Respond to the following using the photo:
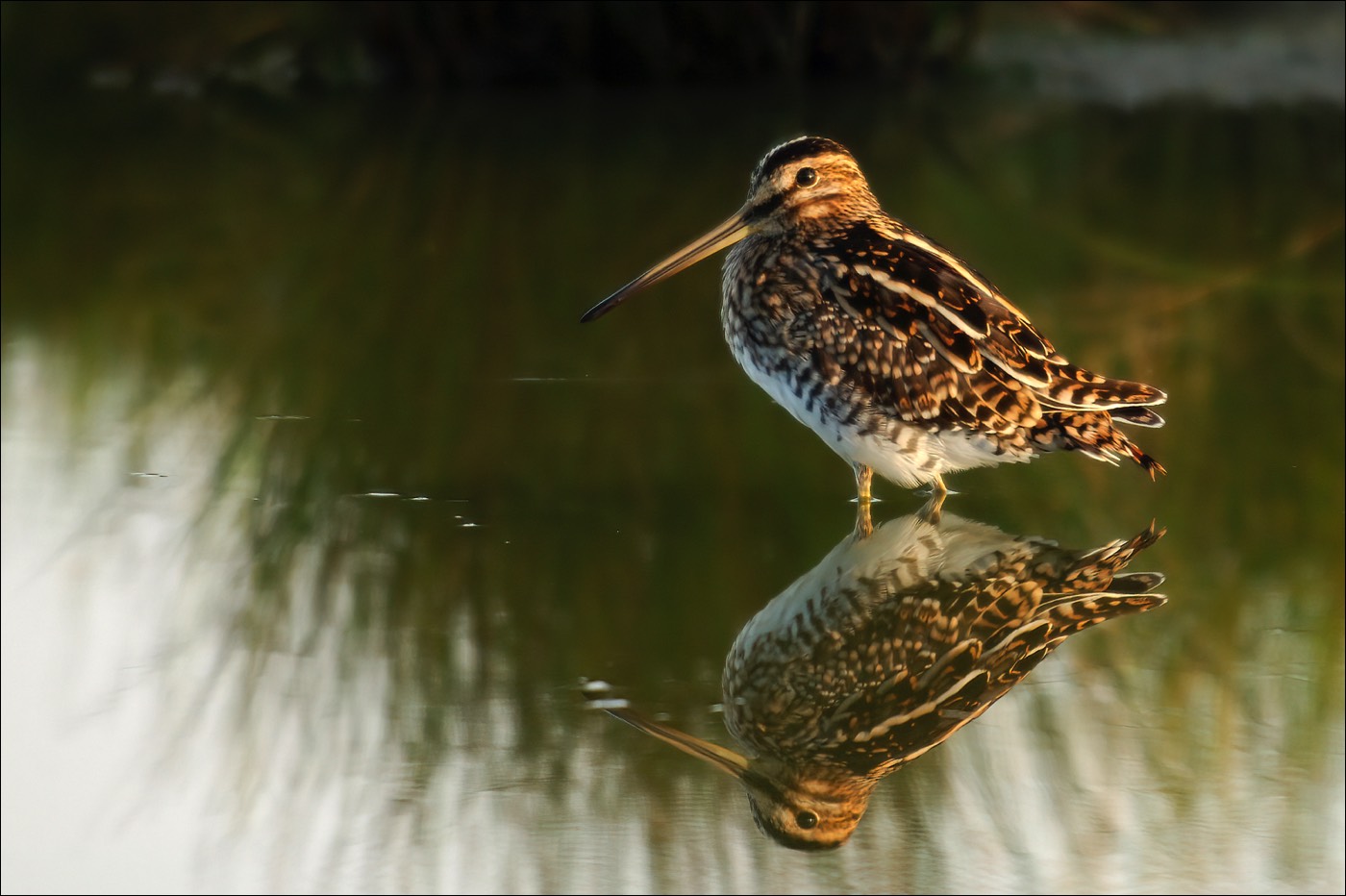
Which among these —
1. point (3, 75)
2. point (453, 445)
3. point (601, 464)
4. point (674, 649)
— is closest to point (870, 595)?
point (674, 649)

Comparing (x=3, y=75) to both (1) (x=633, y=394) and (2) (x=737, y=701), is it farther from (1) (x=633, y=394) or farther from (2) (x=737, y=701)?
(2) (x=737, y=701)

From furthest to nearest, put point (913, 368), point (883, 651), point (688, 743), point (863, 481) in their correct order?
1. point (863, 481)
2. point (913, 368)
3. point (883, 651)
4. point (688, 743)

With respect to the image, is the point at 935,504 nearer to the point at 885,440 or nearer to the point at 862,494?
the point at 862,494

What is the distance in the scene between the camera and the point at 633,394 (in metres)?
5.23

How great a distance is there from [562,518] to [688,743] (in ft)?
4.04

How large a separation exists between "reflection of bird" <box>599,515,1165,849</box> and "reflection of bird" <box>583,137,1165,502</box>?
202 millimetres

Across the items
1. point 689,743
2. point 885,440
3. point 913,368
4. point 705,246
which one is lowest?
point 689,743

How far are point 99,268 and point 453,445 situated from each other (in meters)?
2.27

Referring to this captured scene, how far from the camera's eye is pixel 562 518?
13.8 ft

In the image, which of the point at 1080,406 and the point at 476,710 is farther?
the point at 1080,406

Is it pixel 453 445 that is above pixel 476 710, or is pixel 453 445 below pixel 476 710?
above

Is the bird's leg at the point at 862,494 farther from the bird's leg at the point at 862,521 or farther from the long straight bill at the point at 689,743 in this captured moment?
the long straight bill at the point at 689,743

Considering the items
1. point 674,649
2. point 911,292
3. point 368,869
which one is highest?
point 911,292

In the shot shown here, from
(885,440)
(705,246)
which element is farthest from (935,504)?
(705,246)
